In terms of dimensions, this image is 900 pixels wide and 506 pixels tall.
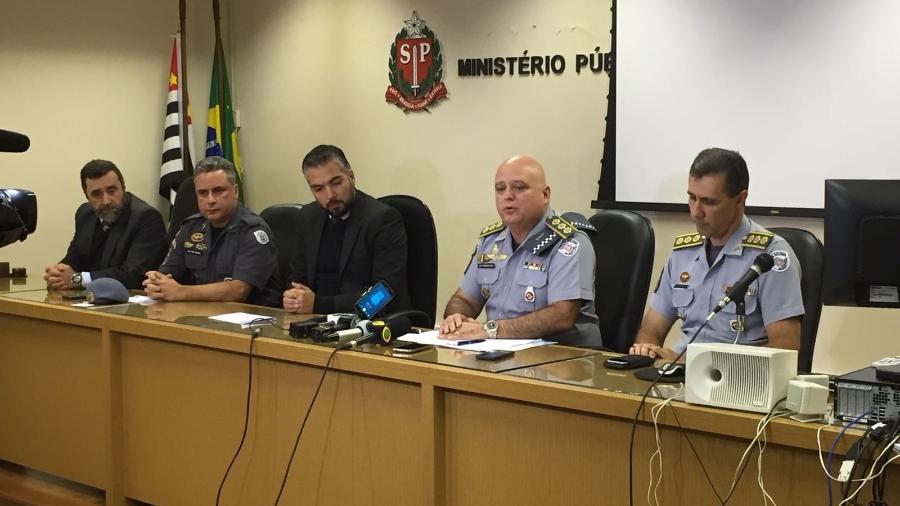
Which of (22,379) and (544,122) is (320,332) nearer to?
(22,379)

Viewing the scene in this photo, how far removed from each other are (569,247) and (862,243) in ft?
3.87

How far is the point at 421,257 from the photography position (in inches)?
146

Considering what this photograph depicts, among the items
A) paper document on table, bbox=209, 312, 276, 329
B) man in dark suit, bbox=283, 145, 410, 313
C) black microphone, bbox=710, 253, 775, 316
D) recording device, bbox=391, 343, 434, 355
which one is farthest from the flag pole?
black microphone, bbox=710, 253, 775, 316

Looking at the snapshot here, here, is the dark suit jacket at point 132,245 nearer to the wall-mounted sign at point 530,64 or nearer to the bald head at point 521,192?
the wall-mounted sign at point 530,64

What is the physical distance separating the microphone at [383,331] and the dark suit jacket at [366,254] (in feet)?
2.58

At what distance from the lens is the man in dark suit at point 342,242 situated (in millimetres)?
3645

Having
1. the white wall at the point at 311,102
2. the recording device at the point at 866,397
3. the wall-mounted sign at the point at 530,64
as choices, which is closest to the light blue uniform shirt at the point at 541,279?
the recording device at the point at 866,397

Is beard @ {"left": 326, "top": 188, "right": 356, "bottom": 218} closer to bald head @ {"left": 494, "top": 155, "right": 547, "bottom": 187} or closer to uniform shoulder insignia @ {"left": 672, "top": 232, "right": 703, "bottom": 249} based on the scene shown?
bald head @ {"left": 494, "top": 155, "right": 547, "bottom": 187}

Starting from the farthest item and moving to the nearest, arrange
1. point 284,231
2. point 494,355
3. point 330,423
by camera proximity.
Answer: point 284,231, point 330,423, point 494,355

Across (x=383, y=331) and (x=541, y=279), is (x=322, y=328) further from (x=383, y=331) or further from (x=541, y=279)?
(x=541, y=279)

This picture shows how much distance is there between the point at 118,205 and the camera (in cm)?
454

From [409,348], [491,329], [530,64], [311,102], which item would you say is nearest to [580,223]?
[491,329]

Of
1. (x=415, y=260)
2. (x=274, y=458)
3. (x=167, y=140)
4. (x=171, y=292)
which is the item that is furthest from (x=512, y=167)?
(x=167, y=140)

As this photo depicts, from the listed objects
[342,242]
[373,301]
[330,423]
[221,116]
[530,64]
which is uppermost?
[530,64]
